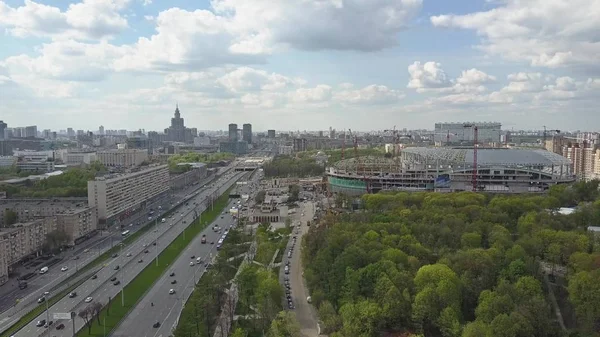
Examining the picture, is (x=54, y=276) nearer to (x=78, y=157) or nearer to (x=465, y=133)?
(x=78, y=157)

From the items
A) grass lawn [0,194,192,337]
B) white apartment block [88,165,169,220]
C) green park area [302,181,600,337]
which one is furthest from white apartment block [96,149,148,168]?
green park area [302,181,600,337]

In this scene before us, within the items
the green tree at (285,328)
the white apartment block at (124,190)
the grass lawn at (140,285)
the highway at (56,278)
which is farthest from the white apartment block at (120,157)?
the green tree at (285,328)

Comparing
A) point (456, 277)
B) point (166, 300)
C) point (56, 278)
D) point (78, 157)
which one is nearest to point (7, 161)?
point (78, 157)

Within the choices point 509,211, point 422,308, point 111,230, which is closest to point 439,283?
point 422,308

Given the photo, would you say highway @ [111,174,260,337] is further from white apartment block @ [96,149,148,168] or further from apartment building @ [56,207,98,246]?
white apartment block @ [96,149,148,168]

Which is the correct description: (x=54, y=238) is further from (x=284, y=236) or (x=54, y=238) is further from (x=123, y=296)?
(x=284, y=236)

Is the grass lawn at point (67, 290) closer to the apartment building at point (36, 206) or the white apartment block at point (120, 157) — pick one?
the apartment building at point (36, 206)
